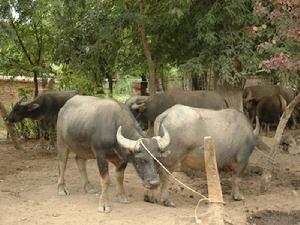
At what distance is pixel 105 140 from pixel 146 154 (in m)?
0.91

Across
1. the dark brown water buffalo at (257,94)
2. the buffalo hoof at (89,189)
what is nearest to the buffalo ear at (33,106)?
the buffalo hoof at (89,189)

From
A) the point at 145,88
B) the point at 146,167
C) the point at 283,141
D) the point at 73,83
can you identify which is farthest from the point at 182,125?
the point at 145,88

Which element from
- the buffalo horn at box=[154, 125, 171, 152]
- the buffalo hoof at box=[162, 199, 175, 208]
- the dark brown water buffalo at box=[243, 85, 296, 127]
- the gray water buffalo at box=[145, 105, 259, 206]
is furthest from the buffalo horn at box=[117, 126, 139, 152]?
the dark brown water buffalo at box=[243, 85, 296, 127]

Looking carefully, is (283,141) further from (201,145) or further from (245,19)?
(201,145)

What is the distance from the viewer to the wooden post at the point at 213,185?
7.02m

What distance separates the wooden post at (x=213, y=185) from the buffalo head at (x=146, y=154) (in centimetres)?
76

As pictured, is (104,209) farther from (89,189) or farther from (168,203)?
(89,189)

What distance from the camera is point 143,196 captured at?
8.93 metres

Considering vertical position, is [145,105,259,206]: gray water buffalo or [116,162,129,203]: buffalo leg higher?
[145,105,259,206]: gray water buffalo

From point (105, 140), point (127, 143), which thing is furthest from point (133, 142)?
point (105, 140)

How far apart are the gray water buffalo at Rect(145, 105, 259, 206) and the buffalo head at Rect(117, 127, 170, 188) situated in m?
0.59

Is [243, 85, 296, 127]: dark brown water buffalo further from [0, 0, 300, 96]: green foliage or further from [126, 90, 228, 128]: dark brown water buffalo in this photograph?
[126, 90, 228, 128]: dark brown water buffalo

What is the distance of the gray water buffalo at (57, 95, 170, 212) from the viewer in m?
7.46

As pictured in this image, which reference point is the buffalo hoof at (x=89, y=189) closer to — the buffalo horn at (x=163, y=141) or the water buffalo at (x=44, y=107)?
the buffalo horn at (x=163, y=141)
